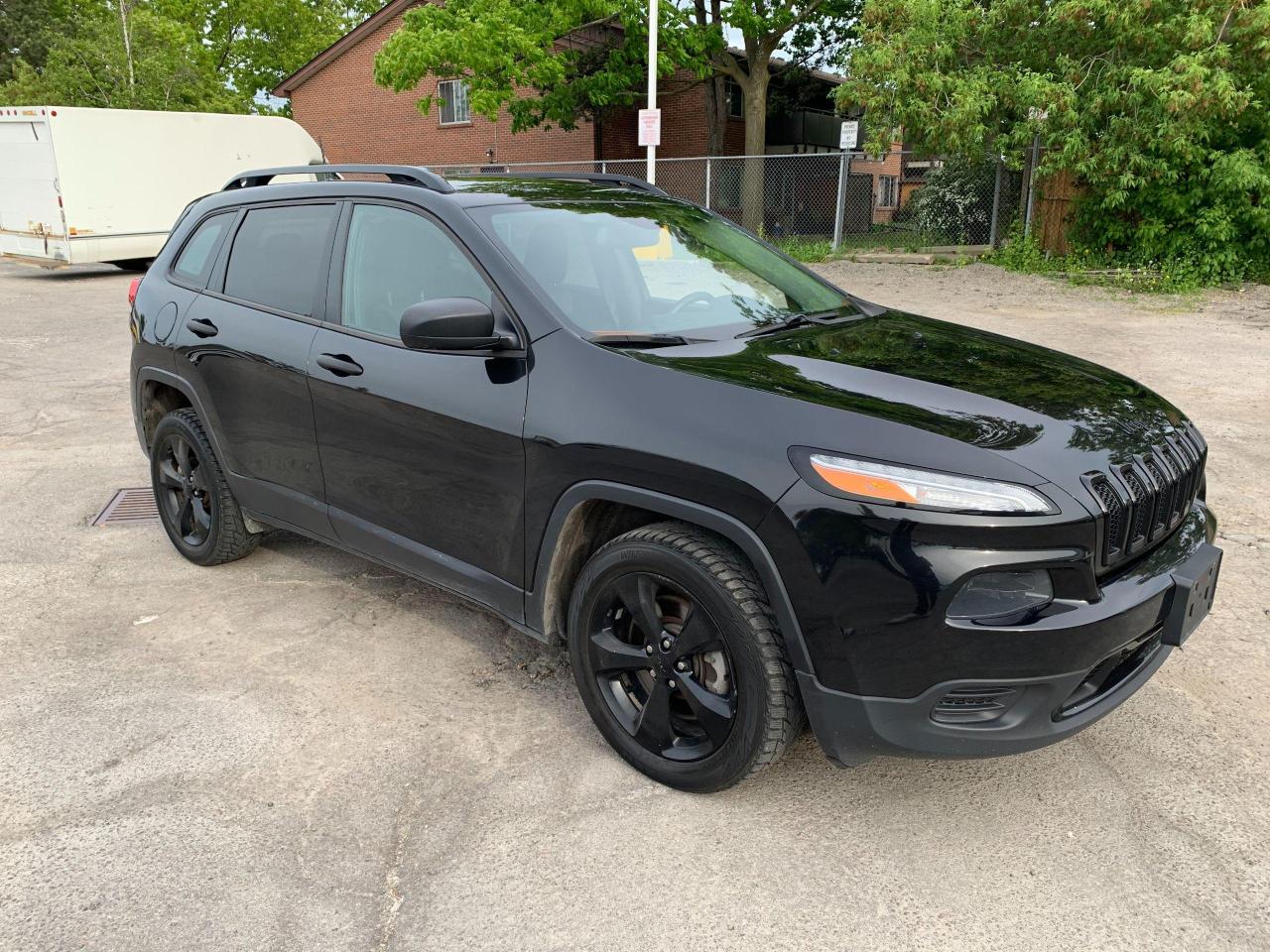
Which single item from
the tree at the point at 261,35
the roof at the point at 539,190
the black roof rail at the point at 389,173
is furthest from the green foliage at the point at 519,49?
the tree at the point at 261,35

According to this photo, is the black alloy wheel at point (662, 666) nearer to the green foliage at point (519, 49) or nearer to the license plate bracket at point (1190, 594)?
the license plate bracket at point (1190, 594)

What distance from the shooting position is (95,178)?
17.1m

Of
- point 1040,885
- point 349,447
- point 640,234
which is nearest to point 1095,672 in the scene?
point 1040,885

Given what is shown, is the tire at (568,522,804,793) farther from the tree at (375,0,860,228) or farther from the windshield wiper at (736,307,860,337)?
the tree at (375,0,860,228)

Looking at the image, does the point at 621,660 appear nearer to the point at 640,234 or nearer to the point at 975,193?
the point at 640,234

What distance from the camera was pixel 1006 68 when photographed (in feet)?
49.9

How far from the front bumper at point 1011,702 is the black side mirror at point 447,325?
54.3 inches

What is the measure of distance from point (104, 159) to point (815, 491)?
60.4 feet

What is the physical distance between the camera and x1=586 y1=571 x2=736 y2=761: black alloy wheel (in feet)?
8.95

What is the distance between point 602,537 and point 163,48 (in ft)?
142

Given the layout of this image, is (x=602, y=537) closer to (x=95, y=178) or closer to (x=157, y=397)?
Answer: (x=157, y=397)

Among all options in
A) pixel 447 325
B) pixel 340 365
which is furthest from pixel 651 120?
pixel 447 325

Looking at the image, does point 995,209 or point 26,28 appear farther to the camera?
point 26,28

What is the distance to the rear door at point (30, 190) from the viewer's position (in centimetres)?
1659
